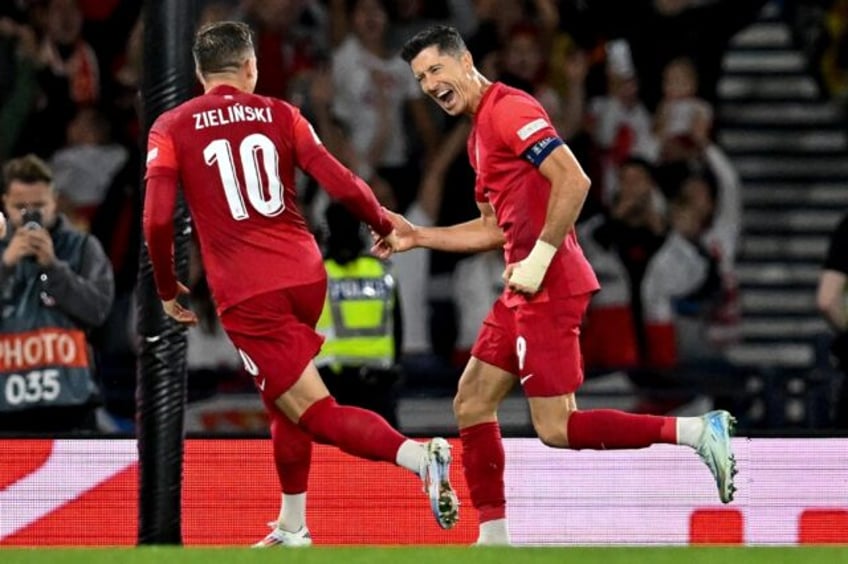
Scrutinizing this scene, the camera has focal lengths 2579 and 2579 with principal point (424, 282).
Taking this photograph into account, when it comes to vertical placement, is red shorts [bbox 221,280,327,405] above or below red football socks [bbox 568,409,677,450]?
above

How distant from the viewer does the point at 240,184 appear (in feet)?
31.3

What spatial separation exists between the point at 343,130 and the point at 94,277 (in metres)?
4.20

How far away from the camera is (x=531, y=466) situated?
1084 centimetres

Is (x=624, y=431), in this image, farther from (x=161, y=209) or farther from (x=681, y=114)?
(x=681, y=114)

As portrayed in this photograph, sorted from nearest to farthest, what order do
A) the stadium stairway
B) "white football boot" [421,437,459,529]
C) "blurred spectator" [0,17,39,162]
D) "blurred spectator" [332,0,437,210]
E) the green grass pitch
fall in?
the green grass pitch, "white football boot" [421,437,459,529], "blurred spectator" [332,0,437,210], "blurred spectator" [0,17,39,162], the stadium stairway

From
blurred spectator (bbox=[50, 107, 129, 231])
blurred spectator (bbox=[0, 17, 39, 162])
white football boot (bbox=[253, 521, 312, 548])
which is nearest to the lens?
white football boot (bbox=[253, 521, 312, 548])

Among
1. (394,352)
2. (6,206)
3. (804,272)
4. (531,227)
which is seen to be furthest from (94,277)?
(804,272)

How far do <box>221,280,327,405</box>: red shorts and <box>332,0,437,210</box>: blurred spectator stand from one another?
251 inches

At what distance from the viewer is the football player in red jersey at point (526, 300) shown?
962cm

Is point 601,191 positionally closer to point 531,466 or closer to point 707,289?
point 707,289

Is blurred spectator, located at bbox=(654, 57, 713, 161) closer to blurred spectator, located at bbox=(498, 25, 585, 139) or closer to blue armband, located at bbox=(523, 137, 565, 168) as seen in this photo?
blurred spectator, located at bbox=(498, 25, 585, 139)

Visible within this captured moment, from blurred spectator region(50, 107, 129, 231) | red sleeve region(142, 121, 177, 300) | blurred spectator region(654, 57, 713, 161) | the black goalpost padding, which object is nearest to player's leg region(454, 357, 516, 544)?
the black goalpost padding

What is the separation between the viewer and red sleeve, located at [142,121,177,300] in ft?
30.8

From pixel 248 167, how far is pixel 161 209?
373mm
